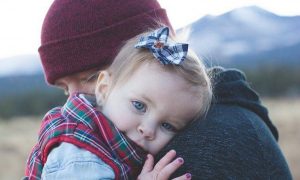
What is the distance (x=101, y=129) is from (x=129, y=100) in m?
0.17

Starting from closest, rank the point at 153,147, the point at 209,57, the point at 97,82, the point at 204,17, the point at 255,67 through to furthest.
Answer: the point at 153,147 → the point at 97,82 → the point at 209,57 → the point at 204,17 → the point at 255,67

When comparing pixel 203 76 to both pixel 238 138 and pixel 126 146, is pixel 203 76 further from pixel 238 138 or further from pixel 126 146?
pixel 126 146

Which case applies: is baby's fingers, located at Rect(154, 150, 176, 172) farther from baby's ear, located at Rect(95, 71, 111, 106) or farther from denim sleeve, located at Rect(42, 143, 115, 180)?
baby's ear, located at Rect(95, 71, 111, 106)

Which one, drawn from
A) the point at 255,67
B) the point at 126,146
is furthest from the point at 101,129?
the point at 255,67

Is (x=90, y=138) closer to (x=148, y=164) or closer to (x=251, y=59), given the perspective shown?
(x=148, y=164)

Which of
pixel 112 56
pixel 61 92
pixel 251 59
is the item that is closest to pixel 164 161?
pixel 112 56

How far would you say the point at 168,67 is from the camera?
7.14 feet

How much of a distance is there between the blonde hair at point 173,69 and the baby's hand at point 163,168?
0.32 m

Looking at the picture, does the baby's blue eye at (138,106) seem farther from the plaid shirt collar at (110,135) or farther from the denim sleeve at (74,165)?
the denim sleeve at (74,165)

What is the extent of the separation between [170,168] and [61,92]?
2585 cm

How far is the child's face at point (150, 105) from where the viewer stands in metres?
2.14

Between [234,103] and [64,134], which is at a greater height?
[64,134]

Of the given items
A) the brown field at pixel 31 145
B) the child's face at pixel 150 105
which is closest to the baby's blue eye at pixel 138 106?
the child's face at pixel 150 105

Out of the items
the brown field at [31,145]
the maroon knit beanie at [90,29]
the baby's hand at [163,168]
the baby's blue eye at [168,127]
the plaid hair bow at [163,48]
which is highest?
the maroon knit beanie at [90,29]
